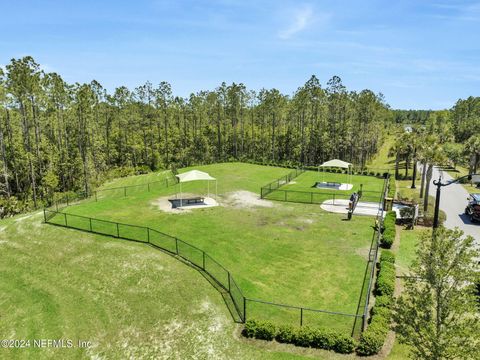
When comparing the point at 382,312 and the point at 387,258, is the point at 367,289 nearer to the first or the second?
the point at 382,312

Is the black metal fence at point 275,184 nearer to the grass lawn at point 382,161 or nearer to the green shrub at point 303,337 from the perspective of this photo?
the green shrub at point 303,337

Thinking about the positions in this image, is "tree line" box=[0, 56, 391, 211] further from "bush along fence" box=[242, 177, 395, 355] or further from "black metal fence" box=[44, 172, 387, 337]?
"bush along fence" box=[242, 177, 395, 355]

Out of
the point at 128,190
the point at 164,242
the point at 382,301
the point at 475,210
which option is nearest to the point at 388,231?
the point at 382,301

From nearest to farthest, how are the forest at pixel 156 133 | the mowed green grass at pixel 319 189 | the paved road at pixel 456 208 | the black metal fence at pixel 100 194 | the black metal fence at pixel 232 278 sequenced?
the black metal fence at pixel 232 278, the paved road at pixel 456 208, the black metal fence at pixel 100 194, the mowed green grass at pixel 319 189, the forest at pixel 156 133

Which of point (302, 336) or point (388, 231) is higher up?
point (388, 231)

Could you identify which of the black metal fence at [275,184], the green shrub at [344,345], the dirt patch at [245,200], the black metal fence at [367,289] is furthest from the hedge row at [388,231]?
the black metal fence at [275,184]

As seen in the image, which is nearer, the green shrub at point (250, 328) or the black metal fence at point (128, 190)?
the green shrub at point (250, 328)

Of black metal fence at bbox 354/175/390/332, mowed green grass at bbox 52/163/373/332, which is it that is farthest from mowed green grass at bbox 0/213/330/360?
mowed green grass at bbox 52/163/373/332
